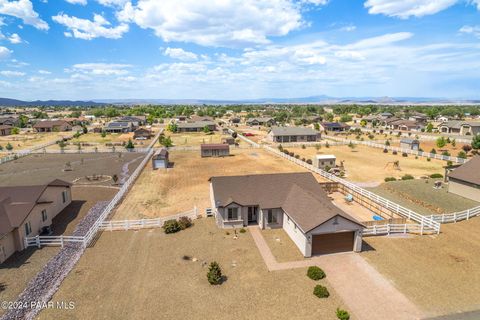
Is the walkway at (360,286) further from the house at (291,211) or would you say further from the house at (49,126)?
the house at (49,126)

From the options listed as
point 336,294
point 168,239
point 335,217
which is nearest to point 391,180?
point 335,217

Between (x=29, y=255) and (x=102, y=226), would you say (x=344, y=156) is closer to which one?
(x=102, y=226)

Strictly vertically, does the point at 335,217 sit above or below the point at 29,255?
above

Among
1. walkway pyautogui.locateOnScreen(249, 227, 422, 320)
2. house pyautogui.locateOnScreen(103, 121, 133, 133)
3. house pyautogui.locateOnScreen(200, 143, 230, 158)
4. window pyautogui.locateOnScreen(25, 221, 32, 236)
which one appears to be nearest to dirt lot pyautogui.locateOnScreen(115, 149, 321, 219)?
house pyautogui.locateOnScreen(200, 143, 230, 158)

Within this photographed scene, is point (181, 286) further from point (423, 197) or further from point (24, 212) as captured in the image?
point (423, 197)

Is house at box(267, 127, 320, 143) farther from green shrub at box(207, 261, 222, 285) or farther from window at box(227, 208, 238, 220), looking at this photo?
green shrub at box(207, 261, 222, 285)

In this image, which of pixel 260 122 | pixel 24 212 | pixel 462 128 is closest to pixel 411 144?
pixel 462 128
